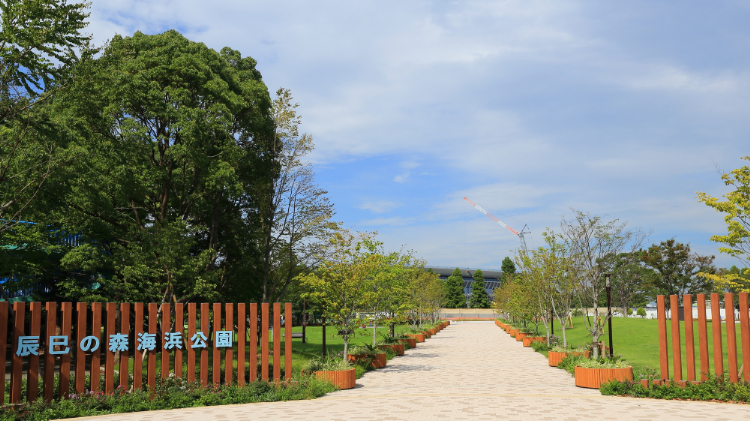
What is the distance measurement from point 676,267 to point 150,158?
169ft

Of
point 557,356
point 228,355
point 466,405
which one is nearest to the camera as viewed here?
point 466,405

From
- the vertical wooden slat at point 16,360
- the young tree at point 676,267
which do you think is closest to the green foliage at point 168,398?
the vertical wooden slat at point 16,360

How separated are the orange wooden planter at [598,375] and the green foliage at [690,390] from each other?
15.5 inches

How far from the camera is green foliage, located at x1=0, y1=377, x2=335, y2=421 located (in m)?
11.1

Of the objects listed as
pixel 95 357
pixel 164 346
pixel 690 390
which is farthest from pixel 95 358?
pixel 690 390

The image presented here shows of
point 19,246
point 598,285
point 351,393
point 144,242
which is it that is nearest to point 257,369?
point 351,393

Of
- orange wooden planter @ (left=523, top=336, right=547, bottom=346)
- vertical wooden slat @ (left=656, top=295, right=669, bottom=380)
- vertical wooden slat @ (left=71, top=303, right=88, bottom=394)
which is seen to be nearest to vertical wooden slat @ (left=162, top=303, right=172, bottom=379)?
vertical wooden slat @ (left=71, top=303, right=88, bottom=394)

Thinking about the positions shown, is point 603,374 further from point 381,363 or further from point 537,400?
point 381,363

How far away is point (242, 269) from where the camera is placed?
26.8 meters

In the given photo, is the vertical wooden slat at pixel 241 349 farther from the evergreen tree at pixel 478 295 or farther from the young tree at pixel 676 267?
the evergreen tree at pixel 478 295

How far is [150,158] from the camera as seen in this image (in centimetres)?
2195

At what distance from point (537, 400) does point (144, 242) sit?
1549 centimetres

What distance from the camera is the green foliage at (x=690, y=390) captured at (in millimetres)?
11805

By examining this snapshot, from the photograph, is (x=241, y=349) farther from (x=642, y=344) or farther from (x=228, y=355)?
(x=642, y=344)
